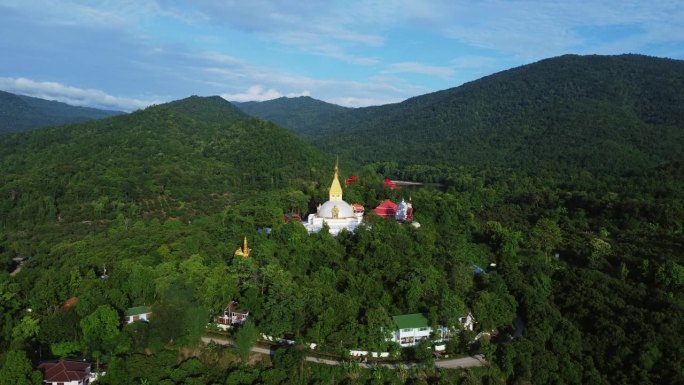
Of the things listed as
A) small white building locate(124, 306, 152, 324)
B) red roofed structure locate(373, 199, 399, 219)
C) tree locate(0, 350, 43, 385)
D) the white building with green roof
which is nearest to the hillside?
red roofed structure locate(373, 199, 399, 219)

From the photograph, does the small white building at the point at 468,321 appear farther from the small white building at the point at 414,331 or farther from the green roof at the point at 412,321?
the green roof at the point at 412,321

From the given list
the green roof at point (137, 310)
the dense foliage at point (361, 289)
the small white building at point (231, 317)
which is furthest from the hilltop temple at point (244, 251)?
the green roof at point (137, 310)

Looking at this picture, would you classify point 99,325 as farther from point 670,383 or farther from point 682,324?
point 682,324

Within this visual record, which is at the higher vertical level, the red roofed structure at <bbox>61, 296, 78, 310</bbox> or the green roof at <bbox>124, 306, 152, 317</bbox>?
the green roof at <bbox>124, 306, 152, 317</bbox>

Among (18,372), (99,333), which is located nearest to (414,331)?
(99,333)

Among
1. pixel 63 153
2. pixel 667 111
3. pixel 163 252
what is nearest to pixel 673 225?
pixel 163 252

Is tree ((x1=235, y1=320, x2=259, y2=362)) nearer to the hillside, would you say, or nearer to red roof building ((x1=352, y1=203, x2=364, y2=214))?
red roof building ((x1=352, y1=203, x2=364, y2=214))

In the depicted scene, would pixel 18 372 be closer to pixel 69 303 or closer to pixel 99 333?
pixel 99 333
